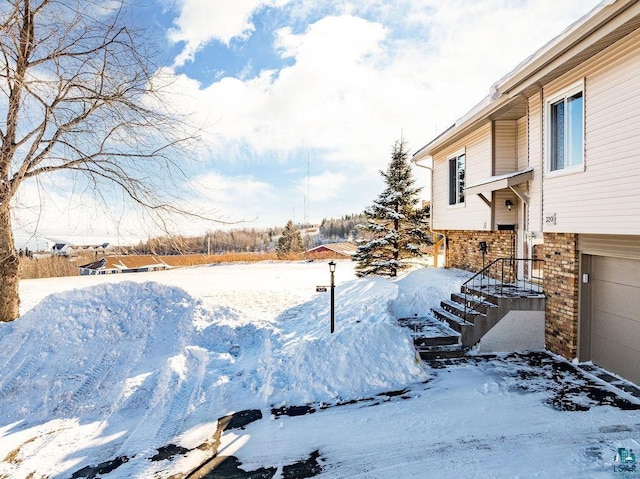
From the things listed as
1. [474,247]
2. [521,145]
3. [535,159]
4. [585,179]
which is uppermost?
[521,145]

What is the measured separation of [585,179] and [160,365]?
7768 mm

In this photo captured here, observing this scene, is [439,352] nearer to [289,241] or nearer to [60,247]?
[60,247]

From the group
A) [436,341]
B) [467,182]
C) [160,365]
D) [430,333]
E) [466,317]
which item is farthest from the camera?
[467,182]

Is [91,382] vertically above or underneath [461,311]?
underneath

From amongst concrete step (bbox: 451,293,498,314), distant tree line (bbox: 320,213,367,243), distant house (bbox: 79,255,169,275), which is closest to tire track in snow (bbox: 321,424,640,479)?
concrete step (bbox: 451,293,498,314)

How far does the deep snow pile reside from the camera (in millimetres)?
4469

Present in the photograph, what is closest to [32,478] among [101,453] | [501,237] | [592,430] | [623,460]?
[101,453]

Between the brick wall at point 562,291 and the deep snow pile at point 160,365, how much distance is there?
115 inches

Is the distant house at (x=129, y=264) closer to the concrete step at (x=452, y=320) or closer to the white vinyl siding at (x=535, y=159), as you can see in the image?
the concrete step at (x=452, y=320)

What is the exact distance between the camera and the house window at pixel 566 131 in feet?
20.2

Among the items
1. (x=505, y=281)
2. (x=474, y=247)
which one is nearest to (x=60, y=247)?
(x=474, y=247)

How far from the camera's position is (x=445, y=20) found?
8.35m

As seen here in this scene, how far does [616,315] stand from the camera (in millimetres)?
5902

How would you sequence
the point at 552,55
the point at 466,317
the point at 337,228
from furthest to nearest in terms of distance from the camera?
the point at 337,228, the point at 466,317, the point at 552,55
